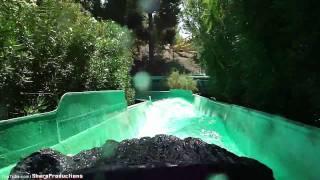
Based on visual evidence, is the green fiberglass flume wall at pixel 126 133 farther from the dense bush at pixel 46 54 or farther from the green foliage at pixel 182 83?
the green foliage at pixel 182 83

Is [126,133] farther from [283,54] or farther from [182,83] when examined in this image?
[182,83]

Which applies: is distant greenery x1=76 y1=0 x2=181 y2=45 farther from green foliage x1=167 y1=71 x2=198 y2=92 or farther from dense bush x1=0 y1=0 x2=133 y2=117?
dense bush x1=0 y1=0 x2=133 y2=117

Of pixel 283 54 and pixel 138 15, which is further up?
pixel 138 15

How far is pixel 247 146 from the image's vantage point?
7.62 metres

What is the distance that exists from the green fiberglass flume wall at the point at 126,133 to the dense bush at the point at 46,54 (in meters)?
0.79

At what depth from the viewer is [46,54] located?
8.85 metres

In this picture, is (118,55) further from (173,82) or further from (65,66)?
(173,82)

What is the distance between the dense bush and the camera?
6.76 m

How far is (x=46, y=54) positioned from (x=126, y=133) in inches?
103

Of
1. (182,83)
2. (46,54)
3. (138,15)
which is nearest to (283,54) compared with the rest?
(46,54)

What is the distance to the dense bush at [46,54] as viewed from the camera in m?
6.76

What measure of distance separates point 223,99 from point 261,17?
420 inches

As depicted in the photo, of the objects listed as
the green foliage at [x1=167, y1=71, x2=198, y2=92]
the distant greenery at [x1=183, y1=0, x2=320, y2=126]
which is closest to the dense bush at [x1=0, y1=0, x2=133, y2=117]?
the distant greenery at [x1=183, y1=0, x2=320, y2=126]

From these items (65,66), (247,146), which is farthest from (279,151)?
(65,66)
